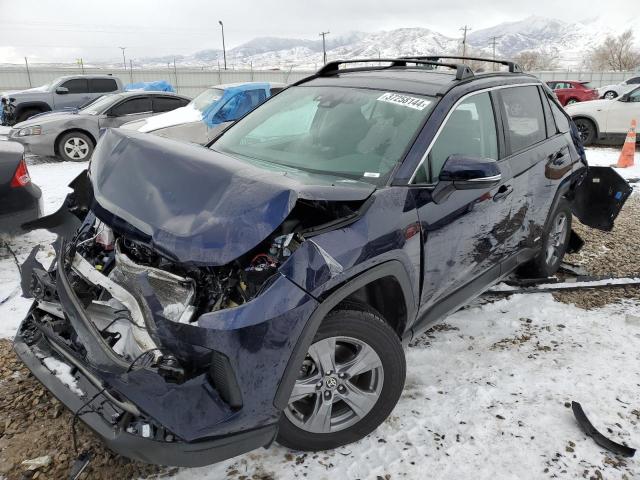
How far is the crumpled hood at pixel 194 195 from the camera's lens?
2.02 metres

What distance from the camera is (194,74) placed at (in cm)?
3259

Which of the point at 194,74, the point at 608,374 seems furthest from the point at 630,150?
the point at 194,74

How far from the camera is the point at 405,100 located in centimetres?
299

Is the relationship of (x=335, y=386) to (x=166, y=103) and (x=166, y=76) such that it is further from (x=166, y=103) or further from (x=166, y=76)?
(x=166, y=76)

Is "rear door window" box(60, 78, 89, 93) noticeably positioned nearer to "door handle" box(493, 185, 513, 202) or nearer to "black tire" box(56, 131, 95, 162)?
"black tire" box(56, 131, 95, 162)

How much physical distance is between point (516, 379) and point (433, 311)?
704mm

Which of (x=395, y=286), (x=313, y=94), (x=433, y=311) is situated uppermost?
(x=313, y=94)

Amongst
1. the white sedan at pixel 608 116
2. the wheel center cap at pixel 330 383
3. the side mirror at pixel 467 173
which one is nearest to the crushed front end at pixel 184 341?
the wheel center cap at pixel 330 383

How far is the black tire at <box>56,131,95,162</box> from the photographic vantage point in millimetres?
10039

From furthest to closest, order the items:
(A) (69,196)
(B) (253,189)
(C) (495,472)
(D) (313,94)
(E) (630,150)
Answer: (E) (630,150), (D) (313,94), (A) (69,196), (C) (495,472), (B) (253,189)

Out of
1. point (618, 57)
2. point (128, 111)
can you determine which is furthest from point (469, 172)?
point (618, 57)

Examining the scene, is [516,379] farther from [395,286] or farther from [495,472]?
[395,286]

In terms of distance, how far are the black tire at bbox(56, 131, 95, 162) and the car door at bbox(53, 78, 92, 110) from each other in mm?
4976

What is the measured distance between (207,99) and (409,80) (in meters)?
8.36
